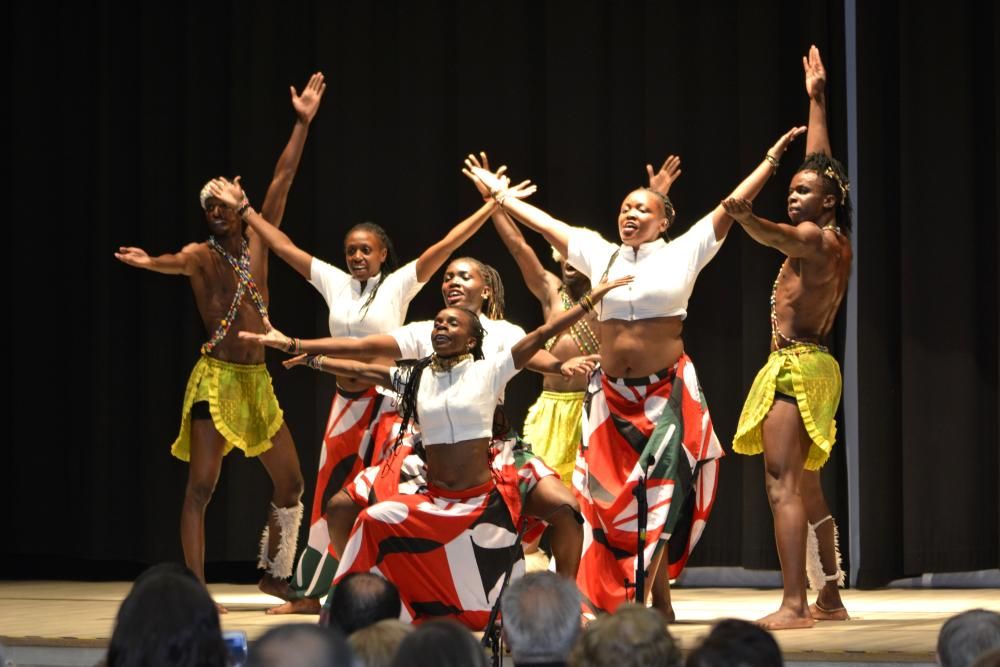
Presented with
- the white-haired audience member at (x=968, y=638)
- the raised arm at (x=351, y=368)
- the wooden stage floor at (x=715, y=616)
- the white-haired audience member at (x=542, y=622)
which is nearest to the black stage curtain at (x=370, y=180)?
the wooden stage floor at (x=715, y=616)

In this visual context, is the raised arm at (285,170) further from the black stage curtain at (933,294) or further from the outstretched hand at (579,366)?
the black stage curtain at (933,294)

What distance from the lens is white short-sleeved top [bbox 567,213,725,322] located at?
544 centimetres

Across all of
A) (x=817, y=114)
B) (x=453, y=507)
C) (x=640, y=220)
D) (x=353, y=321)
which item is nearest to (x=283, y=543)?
(x=353, y=321)

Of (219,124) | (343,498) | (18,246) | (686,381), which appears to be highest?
(219,124)

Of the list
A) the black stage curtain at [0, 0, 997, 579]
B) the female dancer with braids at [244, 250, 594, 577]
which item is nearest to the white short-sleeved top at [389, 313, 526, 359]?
the female dancer with braids at [244, 250, 594, 577]

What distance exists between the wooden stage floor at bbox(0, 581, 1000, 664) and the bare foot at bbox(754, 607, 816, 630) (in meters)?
0.05

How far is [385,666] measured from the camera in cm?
252

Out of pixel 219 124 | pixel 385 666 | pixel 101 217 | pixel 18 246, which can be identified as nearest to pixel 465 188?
pixel 219 124

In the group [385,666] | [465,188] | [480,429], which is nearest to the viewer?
[385,666]

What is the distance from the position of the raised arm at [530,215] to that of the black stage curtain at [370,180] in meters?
1.48

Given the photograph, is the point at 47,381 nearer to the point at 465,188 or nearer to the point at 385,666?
the point at 465,188

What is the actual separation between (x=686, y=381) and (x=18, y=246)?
4.36 m

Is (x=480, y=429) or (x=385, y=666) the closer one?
(x=385, y=666)

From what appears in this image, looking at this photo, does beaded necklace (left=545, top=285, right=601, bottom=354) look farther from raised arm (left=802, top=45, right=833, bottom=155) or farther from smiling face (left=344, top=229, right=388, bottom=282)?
raised arm (left=802, top=45, right=833, bottom=155)
